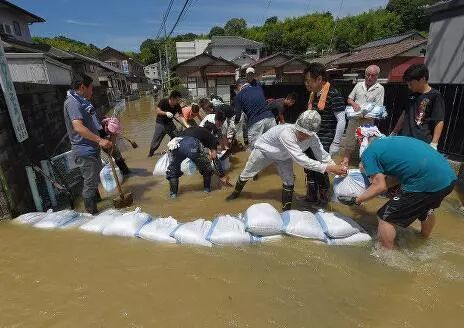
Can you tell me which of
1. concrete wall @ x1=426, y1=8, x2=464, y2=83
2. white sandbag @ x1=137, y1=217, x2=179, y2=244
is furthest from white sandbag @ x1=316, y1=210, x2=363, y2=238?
concrete wall @ x1=426, y1=8, x2=464, y2=83

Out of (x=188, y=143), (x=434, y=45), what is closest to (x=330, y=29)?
(x=434, y=45)

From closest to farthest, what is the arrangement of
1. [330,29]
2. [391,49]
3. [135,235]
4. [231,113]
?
[135,235] < [231,113] < [391,49] < [330,29]

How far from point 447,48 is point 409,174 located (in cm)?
543

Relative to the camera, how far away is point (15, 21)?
20.6 metres

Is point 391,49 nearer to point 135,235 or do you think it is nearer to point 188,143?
point 188,143

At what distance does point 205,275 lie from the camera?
8.17ft

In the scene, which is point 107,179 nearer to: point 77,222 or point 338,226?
point 77,222

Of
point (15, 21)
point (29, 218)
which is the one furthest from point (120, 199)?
point (15, 21)

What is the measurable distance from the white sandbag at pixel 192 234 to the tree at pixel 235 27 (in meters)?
76.3

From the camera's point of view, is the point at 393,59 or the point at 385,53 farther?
the point at 385,53

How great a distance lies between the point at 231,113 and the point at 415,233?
339cm

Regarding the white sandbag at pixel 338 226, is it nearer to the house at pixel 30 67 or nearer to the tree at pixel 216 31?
the house at pixel 30 67

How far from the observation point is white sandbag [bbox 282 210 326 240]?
2900 mm

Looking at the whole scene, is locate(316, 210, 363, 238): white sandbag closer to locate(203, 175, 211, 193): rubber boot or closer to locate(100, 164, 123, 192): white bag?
locate(203, 175, 211, 193): rubber boot
